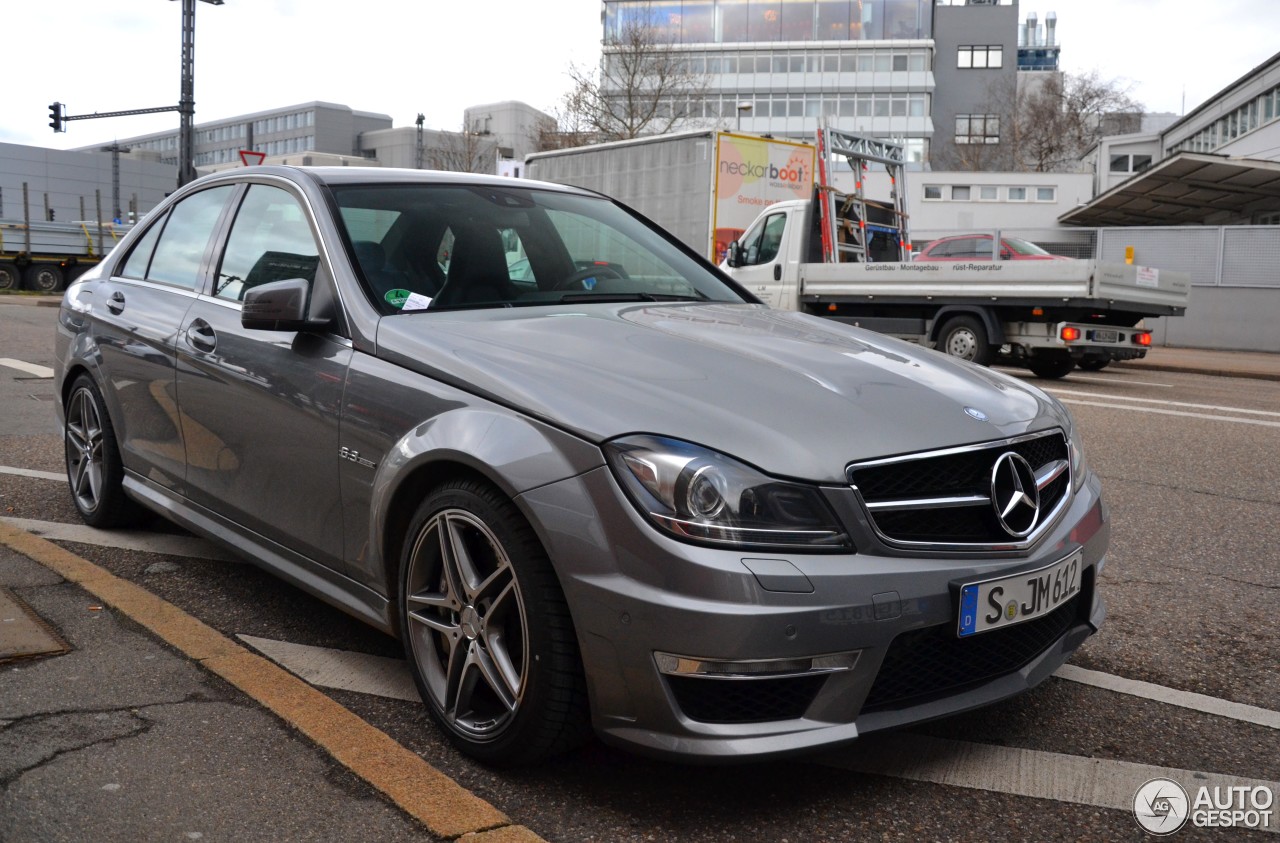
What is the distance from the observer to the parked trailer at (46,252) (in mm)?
34656

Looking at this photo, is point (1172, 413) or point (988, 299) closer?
point (1172, 413)

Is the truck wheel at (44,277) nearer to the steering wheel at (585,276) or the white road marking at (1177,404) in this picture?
the white road marking at (1177,404)

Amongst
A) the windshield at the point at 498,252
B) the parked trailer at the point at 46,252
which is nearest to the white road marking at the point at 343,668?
the windshield at the point at 498,252

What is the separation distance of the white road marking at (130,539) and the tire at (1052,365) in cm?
1160

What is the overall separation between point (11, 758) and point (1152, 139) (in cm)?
5501

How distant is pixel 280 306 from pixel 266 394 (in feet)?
1.12

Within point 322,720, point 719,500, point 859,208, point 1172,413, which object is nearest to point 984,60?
point 859,208

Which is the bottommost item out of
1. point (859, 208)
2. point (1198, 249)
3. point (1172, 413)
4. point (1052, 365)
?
point (1172, 413)

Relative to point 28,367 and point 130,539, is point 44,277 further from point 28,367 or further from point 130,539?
point 130,539

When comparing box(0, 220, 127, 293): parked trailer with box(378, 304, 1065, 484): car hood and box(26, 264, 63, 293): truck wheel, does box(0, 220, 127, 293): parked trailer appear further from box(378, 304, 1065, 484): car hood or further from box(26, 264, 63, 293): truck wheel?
box(378, 304, 1065, 484): car hood

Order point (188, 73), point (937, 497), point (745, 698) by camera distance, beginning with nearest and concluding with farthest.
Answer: point (745, 698) < point (937, 497) < point (188, 73)

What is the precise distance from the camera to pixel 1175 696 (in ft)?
11.0

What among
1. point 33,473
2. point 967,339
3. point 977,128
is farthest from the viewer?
point 977,128

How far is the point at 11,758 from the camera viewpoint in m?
2.83
